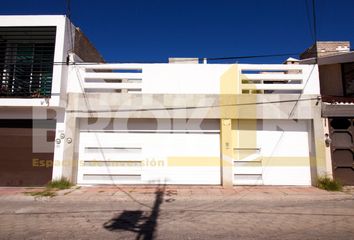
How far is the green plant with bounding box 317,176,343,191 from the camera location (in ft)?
30.0

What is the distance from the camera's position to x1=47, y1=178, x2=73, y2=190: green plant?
935 cm

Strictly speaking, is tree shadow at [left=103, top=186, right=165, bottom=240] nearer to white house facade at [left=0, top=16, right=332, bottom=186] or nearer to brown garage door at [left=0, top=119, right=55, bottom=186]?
white house facade at [left=0, top=16, right=332, bottom=186]

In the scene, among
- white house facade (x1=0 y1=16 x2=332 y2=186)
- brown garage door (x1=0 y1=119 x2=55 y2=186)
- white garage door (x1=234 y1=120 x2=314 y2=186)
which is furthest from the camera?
white garage door (x1=234 y1=120 x2=314 y2=186)

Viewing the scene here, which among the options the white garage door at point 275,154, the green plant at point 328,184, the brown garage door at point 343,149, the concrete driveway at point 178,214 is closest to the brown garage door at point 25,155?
the concrete driveway at point 178,214

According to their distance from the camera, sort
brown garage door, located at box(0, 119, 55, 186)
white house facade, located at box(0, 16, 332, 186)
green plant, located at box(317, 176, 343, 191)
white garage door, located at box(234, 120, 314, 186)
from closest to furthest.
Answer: green plant, located at box(317, 176, 343, 191), brown garage door, located at box(0, 119, 55, 186), white house facade, located at box(0, 16, 332, 186), white garage door, located at box(234, 120, 314, 186)

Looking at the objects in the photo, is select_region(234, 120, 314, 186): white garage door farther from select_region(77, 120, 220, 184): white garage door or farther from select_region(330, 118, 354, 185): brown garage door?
select_region(77, 120, 220, 184): white garage door

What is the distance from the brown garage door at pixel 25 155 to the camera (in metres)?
9.74

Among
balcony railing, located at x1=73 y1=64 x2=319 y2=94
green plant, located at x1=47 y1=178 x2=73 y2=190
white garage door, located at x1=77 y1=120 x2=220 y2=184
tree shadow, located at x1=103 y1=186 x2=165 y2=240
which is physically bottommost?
tree shadow, located at x1=103 y1=186 x2=165 y2=240

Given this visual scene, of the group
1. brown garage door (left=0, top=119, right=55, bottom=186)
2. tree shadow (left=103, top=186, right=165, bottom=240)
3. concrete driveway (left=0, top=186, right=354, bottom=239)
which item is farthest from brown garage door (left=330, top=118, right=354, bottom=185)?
brown garage door (left=0, top=119, right=55, bottom=186)

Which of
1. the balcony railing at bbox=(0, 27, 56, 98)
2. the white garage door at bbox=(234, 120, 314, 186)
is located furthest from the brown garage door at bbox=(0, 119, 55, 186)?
the white garage door at bbox=(234, 120, 314, 186)

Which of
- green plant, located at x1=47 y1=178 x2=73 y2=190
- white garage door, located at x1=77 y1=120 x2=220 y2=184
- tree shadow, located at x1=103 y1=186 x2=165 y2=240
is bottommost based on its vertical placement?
tree shadow, located at x1=103 y1=186 x2=165 y2=240

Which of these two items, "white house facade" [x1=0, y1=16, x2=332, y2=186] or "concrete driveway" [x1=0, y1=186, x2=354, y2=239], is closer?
"concrete driveway" [x1=0, y1=186, x2=354, y2=239]

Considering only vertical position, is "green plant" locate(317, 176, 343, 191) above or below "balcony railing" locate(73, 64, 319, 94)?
below

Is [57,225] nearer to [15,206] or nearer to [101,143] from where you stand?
[15,206]
